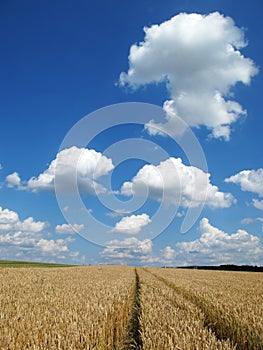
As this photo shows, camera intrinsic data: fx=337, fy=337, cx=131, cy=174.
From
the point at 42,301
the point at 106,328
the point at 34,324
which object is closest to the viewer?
the point at 34,324

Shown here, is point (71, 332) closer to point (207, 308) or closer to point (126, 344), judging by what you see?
point (126, 344)

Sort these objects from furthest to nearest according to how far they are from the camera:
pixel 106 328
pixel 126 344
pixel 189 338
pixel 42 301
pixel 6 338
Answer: pixel 42 301
pixel 126 344
pixel 106 328
pixel 189 338
pixel 6 338

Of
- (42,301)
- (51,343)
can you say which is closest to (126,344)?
(51,343)

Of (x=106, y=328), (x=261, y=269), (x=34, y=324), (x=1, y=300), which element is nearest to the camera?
(x=34, y=324)

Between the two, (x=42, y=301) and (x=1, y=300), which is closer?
(x=42, y=301)

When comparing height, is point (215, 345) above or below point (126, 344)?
above

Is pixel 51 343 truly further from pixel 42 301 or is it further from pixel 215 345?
pixel 42 301

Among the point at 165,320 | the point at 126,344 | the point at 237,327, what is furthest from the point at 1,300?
the point at 237,327

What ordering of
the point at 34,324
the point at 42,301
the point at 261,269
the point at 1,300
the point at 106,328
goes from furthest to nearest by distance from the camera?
the point at 261,269
the point at 1,300
the point at 42,301
the point at 106,328
the point at 34,324

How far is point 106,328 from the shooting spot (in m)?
6.67

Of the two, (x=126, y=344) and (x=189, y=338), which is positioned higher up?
(x=189, y=338)

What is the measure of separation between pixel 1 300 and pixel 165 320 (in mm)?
5641

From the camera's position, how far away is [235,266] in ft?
270

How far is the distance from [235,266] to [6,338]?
84305mm
